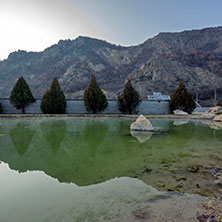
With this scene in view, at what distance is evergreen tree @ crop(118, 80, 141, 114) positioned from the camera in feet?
75.7

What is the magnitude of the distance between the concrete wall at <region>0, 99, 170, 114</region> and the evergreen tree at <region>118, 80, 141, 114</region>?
1.27m

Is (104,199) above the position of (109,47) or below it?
below

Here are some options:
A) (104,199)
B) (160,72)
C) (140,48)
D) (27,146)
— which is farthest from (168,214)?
(140,48)

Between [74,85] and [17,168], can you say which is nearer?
[17,168]

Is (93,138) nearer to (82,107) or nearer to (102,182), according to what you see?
(102,182)

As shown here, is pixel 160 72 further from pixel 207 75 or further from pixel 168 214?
pixel 168 214

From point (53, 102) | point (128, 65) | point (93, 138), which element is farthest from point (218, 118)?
point (128, 65)

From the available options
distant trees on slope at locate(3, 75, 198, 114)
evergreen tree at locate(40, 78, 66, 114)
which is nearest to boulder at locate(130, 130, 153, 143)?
distant trees on slope at locate(3, 75, 198, 114)

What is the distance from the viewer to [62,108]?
22.4 metres

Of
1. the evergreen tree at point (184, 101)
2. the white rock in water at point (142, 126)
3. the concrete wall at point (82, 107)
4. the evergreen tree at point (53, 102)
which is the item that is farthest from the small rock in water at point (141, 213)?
the evergreen tree at point (184, 101)

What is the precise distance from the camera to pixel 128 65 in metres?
98.1

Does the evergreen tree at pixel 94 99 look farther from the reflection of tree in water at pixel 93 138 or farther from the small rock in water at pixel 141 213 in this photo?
the small rock in water at pixel 141 213

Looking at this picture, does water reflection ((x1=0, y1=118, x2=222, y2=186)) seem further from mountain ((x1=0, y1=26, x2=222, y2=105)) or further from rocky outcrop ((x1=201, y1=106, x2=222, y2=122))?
mountain ((x1=0, y1=26, x2=222, y2=105))

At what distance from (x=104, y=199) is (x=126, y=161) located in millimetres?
2262
